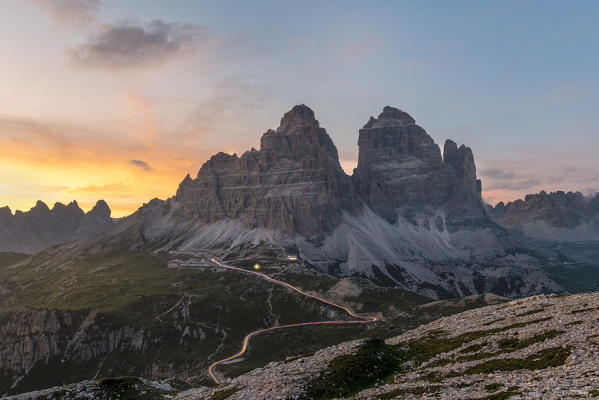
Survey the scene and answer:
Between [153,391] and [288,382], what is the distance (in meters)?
38.6

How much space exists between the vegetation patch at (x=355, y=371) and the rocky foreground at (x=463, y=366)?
0.12m

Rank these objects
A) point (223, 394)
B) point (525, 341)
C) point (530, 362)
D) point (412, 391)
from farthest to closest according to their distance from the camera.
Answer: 1. point (223, 394)
2. point (525, 341)
3. point (530, 362)
4. point (412, 391)

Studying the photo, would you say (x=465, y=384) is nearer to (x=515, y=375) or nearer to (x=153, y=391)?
(x=515, y=375)

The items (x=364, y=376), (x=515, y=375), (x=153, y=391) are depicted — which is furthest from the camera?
(x=153, y=391)

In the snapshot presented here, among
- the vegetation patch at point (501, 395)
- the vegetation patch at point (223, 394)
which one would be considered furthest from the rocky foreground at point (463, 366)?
the vegetation patch at point (223, 394)

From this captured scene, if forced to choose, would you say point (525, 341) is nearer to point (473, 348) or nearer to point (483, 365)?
point (473, 348)

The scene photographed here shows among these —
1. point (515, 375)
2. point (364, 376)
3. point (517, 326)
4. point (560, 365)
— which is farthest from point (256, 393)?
point (517, 326)

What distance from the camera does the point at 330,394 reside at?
157ft

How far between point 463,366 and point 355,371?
1309 centimetres

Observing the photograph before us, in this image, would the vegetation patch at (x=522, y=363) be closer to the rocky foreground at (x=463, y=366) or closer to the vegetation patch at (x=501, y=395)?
the rocky foreground at (x=463, y=366)

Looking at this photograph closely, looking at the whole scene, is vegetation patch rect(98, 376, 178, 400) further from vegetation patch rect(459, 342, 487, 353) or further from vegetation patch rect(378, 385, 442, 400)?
vegetation patch rect(459, 342, 487, 353)

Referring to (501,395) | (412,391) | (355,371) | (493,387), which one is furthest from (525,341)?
(501,395)

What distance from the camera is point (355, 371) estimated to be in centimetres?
5347

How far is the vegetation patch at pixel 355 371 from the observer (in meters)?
48.4
